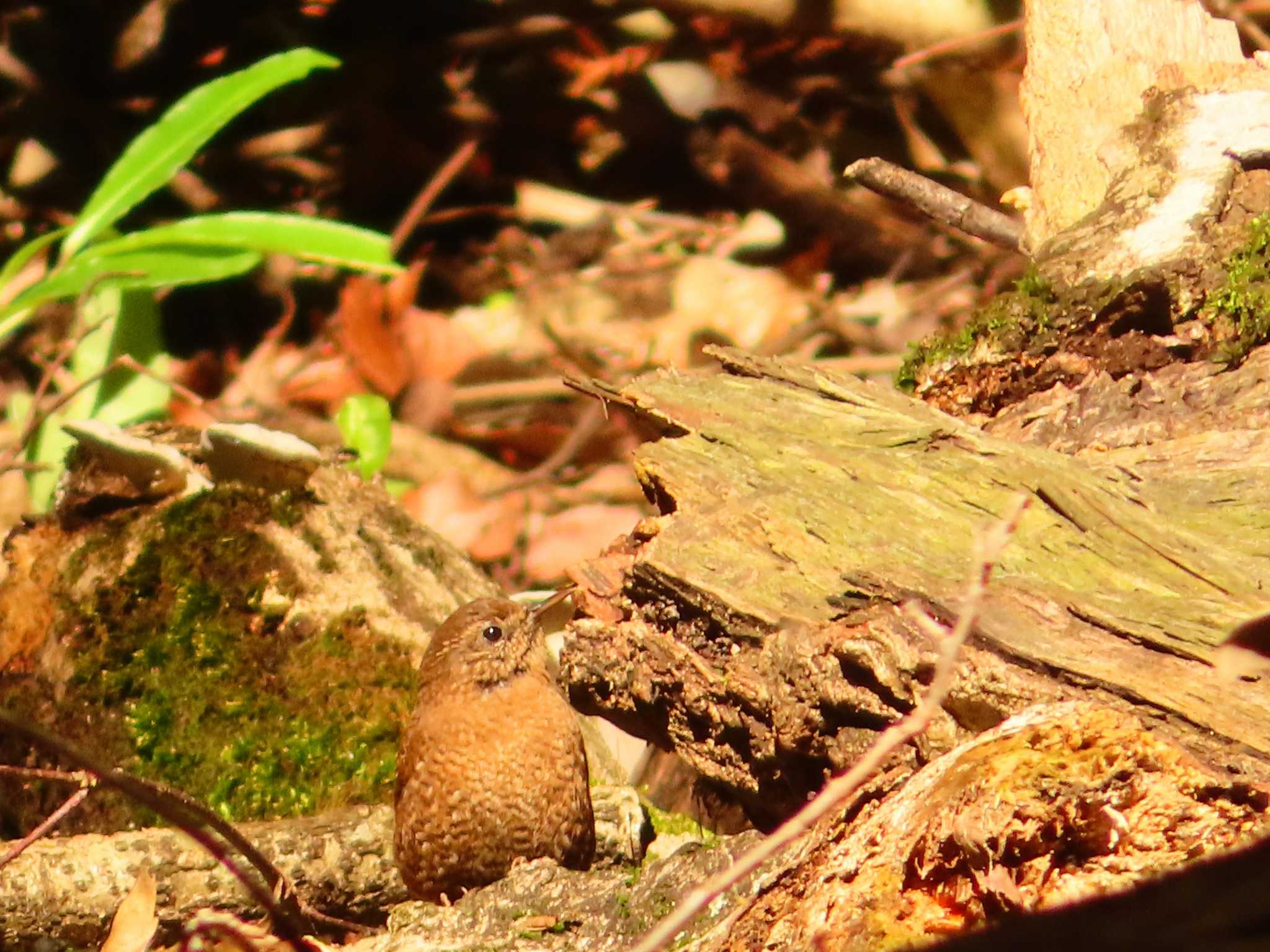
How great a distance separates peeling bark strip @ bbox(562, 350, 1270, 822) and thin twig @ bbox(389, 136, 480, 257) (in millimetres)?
3848

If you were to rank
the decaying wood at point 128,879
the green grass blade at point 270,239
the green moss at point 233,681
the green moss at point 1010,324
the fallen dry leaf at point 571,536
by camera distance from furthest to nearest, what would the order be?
the fallen dry leaf at point 571,536, the green grass blade at point 270,239, the green moss at point 233,681, the green moss at point 1010,324, the decaying wood at point 128,879

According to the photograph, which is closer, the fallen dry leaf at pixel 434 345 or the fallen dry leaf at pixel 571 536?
the fallen dry leaf at pixel 571 536

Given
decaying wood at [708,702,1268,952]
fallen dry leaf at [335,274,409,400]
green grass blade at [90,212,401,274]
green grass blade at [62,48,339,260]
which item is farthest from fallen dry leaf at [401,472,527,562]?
decaying wood at [708,702,1268,952]

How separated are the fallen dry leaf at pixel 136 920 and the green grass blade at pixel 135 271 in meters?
2.38

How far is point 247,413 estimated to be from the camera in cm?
566

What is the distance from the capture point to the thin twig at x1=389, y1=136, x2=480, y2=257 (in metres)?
6.30

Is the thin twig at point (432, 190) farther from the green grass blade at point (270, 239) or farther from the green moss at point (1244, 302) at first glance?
the green moss at point (1244, 302)

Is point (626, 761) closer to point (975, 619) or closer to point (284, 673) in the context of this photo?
point (284, 673)

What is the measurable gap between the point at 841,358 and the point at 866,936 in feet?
13.4

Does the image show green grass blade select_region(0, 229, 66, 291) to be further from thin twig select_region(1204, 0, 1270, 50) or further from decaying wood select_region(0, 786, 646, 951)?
thin twig select_region(1204, 0, 1270, 50)

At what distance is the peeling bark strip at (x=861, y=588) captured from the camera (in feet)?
6.54

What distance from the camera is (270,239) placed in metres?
4.51

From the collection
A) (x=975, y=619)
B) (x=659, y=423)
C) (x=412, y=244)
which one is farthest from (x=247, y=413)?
(x=975, y=619)

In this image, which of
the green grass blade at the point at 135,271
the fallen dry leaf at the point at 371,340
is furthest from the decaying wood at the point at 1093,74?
the fallen dry leaf at the point at 371,340
